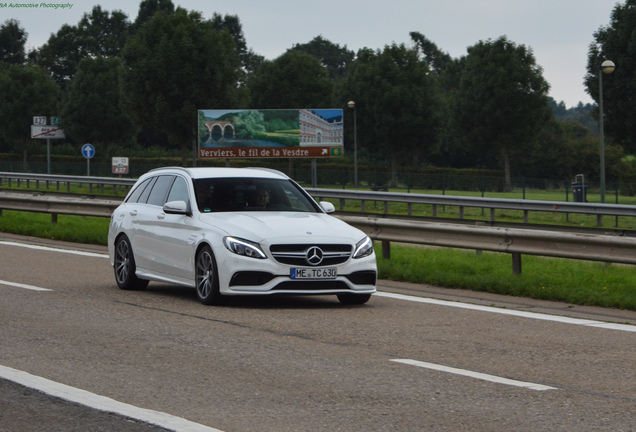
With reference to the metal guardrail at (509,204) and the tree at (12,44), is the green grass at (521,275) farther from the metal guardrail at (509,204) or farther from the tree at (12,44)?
the tree at (12,44)

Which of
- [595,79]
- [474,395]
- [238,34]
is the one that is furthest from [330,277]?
[238,34]

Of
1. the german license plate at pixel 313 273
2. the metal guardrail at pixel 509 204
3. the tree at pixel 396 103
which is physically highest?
the tree at pixel 396 103

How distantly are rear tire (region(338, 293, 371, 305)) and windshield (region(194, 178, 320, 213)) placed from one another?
117cm

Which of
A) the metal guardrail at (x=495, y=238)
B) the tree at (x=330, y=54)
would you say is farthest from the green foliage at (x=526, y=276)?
the tree at (x=330, y=54)

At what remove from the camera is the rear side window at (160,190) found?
12312mm

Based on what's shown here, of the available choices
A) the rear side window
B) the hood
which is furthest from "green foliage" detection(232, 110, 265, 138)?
the hood

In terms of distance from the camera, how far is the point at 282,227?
1062cm

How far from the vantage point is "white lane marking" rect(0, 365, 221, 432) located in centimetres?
545

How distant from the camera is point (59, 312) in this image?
1005cm

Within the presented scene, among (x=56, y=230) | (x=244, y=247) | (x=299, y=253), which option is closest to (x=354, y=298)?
(x=299, y=253)

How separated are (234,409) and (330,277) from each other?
4.71m

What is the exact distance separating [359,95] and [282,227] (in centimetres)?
6841

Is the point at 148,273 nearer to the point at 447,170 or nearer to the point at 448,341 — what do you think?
the point at 448,341

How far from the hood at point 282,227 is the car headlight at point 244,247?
0.05 meters
